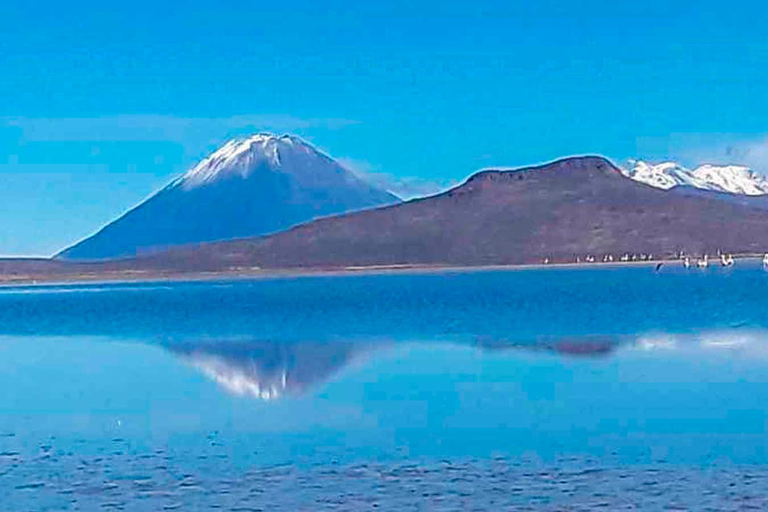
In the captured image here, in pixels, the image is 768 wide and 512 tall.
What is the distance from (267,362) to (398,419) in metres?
12.2

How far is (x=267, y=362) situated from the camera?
111 feet

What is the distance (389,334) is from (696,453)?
25.6 meters

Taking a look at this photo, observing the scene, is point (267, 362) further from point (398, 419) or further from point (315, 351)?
point (398, 419)

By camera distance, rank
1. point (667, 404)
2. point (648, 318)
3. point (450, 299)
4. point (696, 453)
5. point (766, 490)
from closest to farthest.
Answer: point (766, 490)
point (696, 453)
point (667, 404)
point (648, 318)
point (450, 299)

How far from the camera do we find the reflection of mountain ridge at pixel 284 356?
28.3 metres

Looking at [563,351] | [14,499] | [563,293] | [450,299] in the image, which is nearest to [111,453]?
→ [14,499]

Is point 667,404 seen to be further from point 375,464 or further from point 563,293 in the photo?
point 563,293

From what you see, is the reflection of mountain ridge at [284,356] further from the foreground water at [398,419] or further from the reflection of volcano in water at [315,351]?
the foreground water at [398,419]

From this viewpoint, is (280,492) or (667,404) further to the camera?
(667,404)

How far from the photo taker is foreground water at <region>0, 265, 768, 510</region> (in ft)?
52.3

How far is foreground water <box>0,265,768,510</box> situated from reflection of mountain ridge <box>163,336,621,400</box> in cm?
10

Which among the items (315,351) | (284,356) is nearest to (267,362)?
(284,356)

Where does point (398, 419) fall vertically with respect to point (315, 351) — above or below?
below

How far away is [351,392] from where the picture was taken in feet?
85.5
